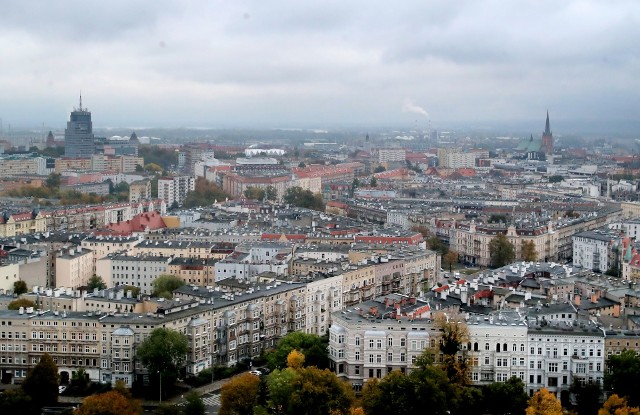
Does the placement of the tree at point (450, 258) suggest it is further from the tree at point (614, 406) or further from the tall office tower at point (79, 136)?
the tall office tower at point (79, 136)

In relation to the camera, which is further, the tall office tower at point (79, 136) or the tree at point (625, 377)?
the tall office tower at point (79, 136)

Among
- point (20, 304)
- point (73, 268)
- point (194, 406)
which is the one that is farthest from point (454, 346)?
point (73, 268)

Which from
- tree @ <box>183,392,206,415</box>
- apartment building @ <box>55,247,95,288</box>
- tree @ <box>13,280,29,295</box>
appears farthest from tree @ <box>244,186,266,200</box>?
tree @ <box>183,392,206,415</box>

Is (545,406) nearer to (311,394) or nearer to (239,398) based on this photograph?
(311,394)

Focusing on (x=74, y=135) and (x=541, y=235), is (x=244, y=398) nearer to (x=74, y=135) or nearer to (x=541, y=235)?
(x=541, y=235)

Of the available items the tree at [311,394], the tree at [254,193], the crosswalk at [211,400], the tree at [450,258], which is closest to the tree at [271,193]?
the tree at [254,193]

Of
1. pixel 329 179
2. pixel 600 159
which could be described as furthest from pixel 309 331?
pixel 600 159
